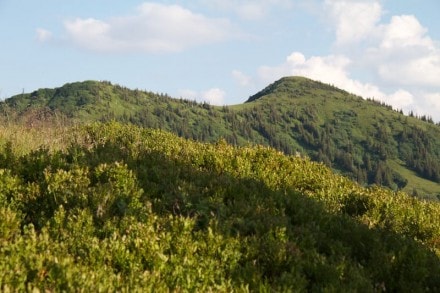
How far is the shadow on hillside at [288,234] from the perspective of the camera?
6.69 m

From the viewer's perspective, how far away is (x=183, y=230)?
702 cm

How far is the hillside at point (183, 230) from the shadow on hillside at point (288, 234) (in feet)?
0.08

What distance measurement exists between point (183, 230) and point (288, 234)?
1.90 meters

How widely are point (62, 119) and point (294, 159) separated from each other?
7716mm

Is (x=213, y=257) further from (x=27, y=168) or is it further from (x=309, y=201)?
(x=27, y=168)

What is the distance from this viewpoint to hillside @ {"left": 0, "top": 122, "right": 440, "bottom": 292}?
573 cm

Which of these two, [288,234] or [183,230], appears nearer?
[183,230]

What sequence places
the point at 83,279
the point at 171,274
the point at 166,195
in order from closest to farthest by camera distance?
1. the point at 83,279
2. the point at 171,274
3. the point at 166,195

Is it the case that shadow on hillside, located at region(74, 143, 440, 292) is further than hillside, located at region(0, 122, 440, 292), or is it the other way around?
shadow on hillside, located at region(74, 143, 440, 292)

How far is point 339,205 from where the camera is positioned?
1092cm

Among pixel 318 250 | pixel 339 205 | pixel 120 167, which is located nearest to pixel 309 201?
pixel 339 205

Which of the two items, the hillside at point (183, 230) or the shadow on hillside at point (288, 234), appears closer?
the hillside at point (183, 230)

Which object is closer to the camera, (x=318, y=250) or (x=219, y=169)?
(x=318, y=250)

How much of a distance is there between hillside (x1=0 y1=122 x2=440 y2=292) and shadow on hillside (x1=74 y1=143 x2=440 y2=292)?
0.02 metres
